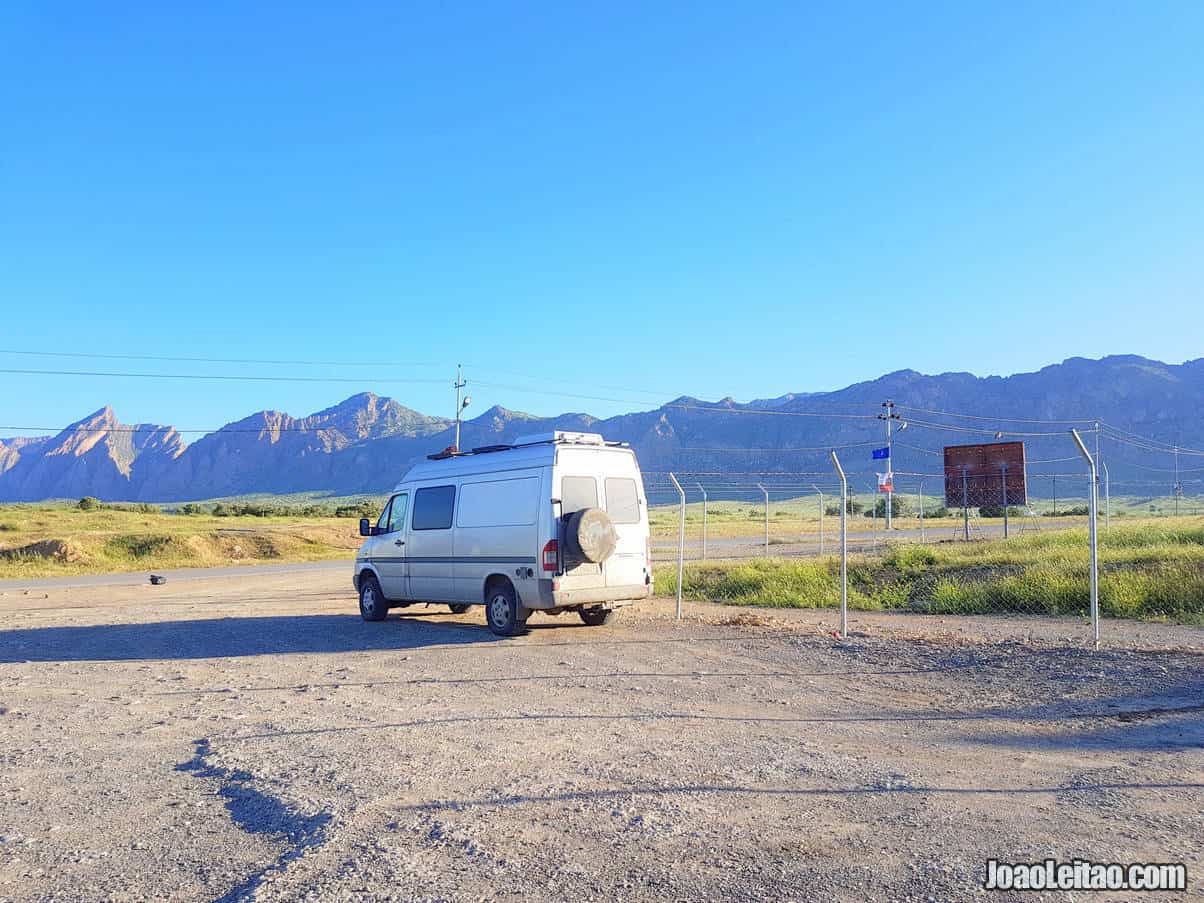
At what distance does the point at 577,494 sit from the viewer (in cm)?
1238

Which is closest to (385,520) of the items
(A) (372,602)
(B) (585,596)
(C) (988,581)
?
(A) (372,602)

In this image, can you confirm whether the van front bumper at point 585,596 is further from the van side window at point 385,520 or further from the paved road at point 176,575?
the paved road at point 176,575

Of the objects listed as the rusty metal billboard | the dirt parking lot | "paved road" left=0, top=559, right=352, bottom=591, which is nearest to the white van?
the dirt parking lot

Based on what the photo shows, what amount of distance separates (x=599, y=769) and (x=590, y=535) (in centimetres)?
609

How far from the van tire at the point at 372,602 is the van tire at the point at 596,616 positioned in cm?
338

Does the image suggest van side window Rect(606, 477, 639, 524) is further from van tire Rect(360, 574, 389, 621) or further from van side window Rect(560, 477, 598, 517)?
van tire Rect(360, 574, 389, 621)

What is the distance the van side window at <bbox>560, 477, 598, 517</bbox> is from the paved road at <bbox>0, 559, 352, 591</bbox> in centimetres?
1529

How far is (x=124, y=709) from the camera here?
27.3 ft

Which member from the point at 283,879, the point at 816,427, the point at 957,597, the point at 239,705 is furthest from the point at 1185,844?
the point at 816,427

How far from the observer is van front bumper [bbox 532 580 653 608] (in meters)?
11.9

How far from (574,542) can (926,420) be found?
161 metres

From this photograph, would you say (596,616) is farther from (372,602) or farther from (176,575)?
(176,575)

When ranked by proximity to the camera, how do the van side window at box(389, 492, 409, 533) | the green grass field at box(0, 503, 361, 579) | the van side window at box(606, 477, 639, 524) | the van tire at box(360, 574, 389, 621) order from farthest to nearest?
1. the green grass field at box(0, 503, 361, 579)
2. the van tire at box(360, 574, 389, 621)
3. the van side window at box(389, 492, 409, 533)
4. the van side window at box(606, 477, 639, 524)

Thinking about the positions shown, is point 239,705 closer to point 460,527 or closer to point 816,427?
point 460,527
